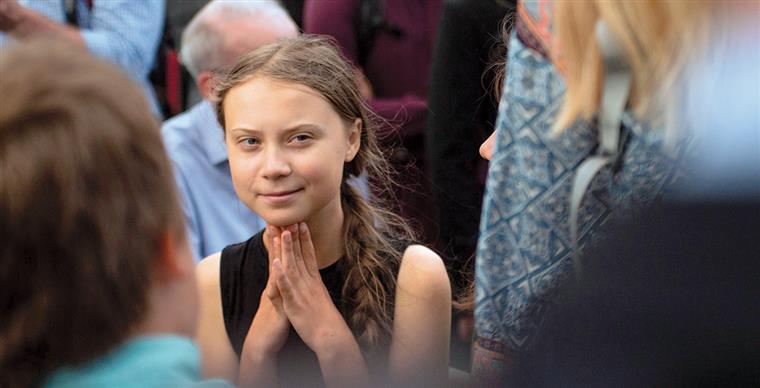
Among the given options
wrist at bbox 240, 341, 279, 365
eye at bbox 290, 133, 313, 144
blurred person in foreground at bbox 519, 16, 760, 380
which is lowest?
wrist at bbox 240, 341, 279, 365

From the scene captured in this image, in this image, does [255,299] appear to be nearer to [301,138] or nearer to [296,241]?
[296,241]

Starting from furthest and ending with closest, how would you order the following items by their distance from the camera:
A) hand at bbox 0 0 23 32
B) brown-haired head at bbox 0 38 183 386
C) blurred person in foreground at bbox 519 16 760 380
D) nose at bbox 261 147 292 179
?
hand at bbox 0 0 23 32 → nose at bbox 261 147 292 179 → brown-haired head at bbox 0 38 183 386 → blurred person in foreground at bbox 519 16 760 380

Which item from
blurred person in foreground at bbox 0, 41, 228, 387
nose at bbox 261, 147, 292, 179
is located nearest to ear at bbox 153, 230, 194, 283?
blurred person in foreground at bbox 0, 41, 228, 387

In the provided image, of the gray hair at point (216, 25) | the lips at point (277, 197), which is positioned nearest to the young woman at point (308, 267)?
the lips at point (277, 197)

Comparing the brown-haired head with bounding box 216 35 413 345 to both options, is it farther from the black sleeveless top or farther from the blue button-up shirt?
the blue button-up shirt

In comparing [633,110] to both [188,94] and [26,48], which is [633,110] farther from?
[188,94]

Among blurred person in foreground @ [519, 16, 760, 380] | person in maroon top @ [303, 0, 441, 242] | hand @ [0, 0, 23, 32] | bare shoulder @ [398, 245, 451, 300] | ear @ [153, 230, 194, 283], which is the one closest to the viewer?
blurred person in foreground @ [519, 16, 760, 380]

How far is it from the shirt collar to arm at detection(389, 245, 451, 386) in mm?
1096

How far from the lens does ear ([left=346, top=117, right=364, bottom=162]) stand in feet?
7.11

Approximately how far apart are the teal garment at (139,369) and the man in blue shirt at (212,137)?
62.7 inches

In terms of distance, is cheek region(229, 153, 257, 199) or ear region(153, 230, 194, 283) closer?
ear region(153, 230, 194, 283)

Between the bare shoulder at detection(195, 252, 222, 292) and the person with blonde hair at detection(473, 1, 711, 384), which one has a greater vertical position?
the person with blonde hair at detection(473, 1, 711, 384)

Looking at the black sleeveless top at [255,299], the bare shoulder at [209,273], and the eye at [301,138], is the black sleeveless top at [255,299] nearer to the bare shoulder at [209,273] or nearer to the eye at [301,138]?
the bare shoulder at [209,273]

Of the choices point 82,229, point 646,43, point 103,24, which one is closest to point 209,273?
point 82,229
